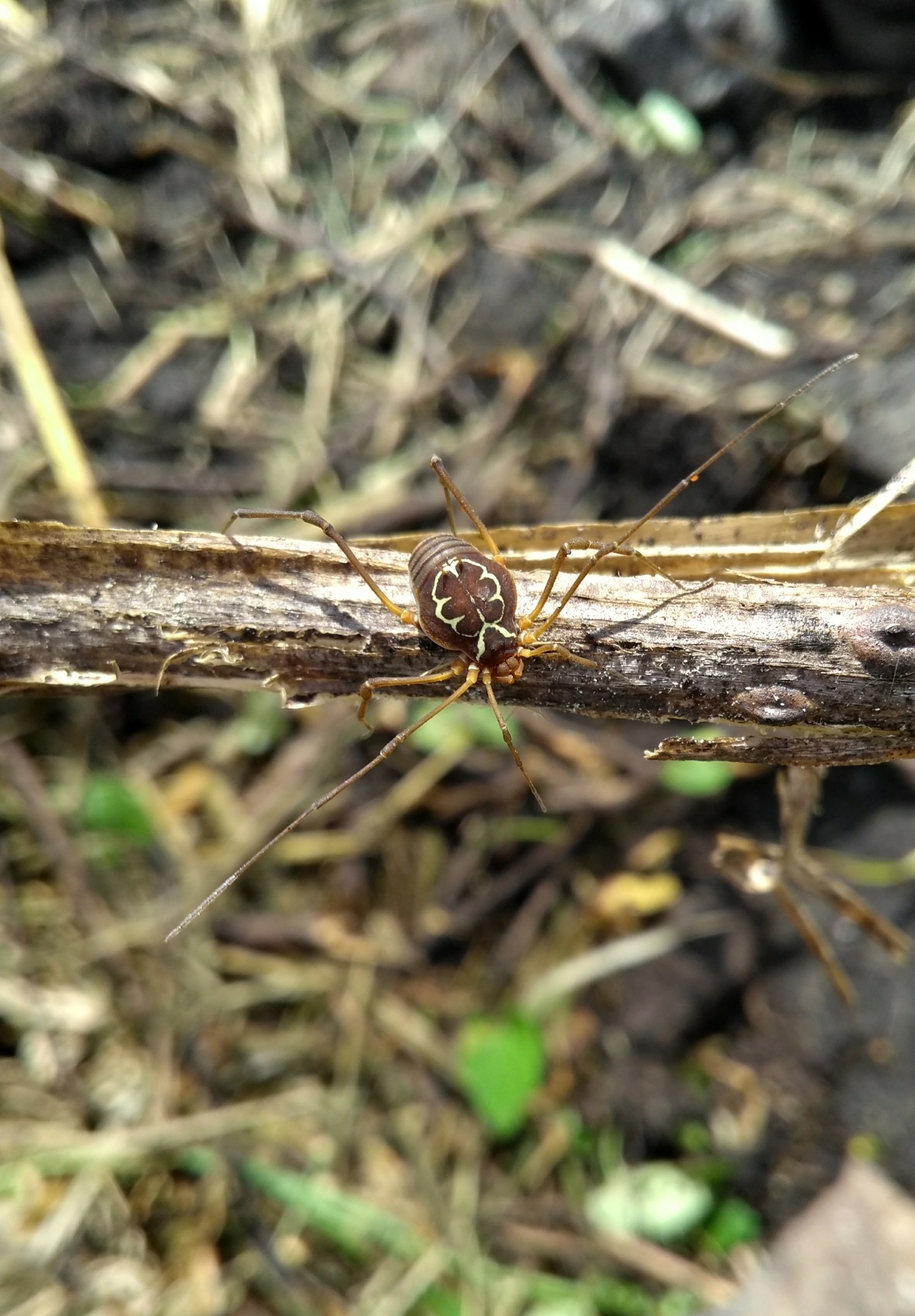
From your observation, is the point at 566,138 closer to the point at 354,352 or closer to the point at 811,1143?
the point at 354,352

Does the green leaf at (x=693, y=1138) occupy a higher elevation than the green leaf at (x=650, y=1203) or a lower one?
higher

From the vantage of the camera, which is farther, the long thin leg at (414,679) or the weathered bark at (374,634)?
the long thin leg at (414,679)

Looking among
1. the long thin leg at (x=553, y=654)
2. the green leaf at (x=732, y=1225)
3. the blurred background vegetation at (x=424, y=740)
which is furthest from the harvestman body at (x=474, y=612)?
the green leaf at (x=732, y=1225)

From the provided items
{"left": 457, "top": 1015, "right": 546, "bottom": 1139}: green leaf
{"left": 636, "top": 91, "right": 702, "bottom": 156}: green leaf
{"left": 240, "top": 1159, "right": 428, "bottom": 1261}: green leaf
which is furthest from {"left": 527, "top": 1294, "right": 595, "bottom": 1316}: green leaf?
{"left": 636, "top": 91, "right": 702, "bottom": 156}: green leaf

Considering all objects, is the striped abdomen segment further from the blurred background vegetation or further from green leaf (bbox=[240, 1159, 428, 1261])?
green leaf (bbox=[240, 1159, 428, 1261])

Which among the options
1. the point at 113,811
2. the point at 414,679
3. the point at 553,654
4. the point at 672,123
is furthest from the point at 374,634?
the point at 672,123

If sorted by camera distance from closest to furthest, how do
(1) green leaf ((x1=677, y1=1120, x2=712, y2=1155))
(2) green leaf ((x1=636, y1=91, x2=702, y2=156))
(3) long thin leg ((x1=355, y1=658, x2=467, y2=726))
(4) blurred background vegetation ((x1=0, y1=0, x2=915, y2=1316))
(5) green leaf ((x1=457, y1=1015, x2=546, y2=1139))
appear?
1. (3) long thin leg ((x1=355, y1=658, x2=467, y2=726))
2. (4) blurred background vegetation ((x1=0, y1=0, x2=915, y2=1316))
3. (5) green leaf ((x1=457, y1=1015, x2=546, y2=1139))
4. (1) green leaf ((x1=677, y1=1120, x2=712, y2=1155))
5. (2) green leaf ((x1=636, y1=91, x2=702, y2=156))

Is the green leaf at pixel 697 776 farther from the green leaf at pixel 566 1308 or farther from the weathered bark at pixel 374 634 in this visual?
the green leaf at pixel 566 1308
